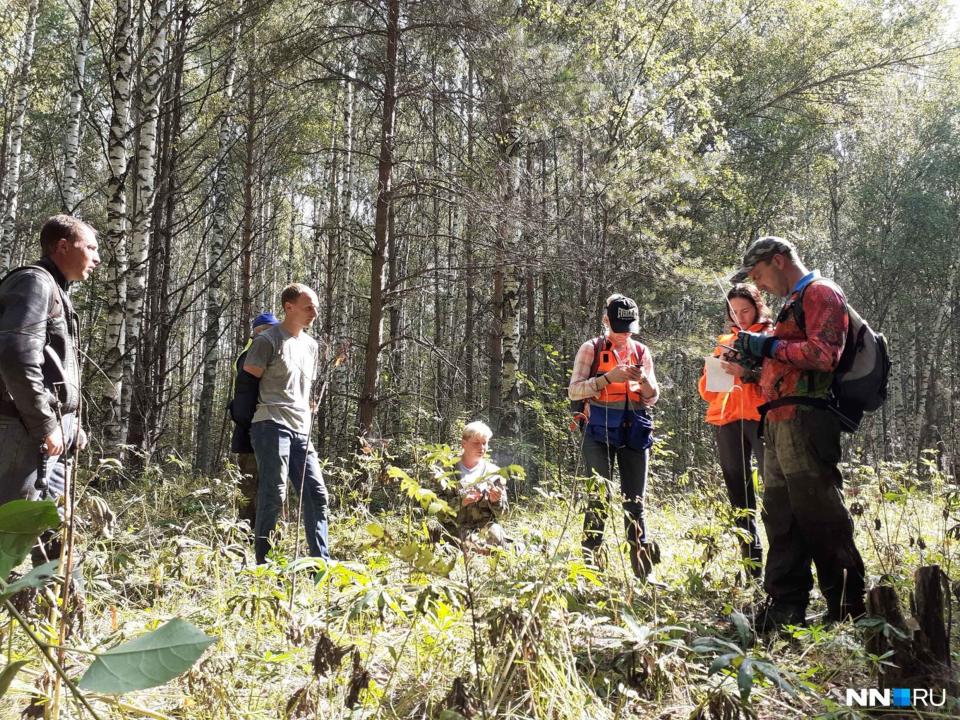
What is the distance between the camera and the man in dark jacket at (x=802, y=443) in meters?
3.07

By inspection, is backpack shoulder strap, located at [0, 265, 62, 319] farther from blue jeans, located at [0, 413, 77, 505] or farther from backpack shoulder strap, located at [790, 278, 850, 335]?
backpack shoulder strap, located at [790, 278, 850, 335]

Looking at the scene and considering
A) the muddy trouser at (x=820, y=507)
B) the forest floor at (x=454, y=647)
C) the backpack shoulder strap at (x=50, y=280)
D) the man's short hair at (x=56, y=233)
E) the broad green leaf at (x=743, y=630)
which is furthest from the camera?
the muddy trouser at (x=820, y=507)

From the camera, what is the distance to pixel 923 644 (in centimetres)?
230

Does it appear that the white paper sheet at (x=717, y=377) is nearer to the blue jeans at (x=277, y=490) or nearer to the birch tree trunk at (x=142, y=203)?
the blue jeans at (x=277, y=490)

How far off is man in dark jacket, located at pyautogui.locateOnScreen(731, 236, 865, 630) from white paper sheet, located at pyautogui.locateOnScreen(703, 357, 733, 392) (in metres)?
0.52

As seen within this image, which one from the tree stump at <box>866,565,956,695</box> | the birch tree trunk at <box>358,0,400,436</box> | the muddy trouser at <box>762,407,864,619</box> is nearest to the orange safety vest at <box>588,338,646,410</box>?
the muddy trouser at <box>762,407,864,619</box>

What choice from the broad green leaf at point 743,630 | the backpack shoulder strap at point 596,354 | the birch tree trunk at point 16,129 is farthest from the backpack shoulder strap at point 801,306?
the birch tree trunk at point 16,129

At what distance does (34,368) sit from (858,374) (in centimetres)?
365

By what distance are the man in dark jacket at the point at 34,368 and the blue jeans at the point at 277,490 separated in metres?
1.34

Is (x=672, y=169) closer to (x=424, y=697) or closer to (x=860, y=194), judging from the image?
(x=424, y=697)

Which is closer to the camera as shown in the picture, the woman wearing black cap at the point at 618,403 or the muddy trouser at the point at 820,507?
the muddy trouser at the point at 820,507

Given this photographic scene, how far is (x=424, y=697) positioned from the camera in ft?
7.24

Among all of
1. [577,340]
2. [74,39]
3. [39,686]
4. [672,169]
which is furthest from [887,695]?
[74,39]

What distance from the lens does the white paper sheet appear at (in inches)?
155
